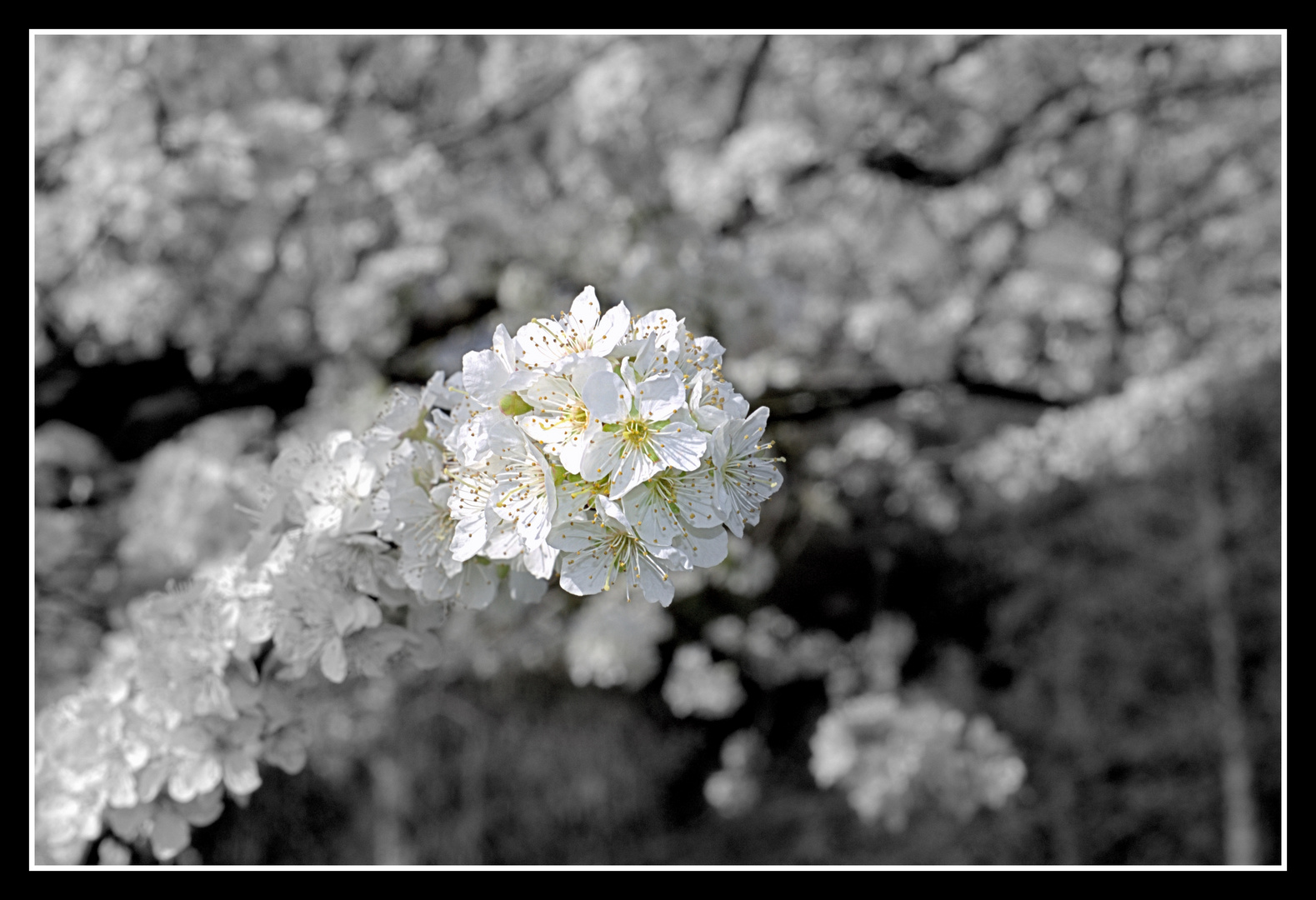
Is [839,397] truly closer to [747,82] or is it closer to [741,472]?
[747,82]

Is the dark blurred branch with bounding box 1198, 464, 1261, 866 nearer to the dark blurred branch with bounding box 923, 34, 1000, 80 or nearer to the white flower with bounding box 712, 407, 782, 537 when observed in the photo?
the dark blurred branch with bounding box 923, 34, 1000, 80

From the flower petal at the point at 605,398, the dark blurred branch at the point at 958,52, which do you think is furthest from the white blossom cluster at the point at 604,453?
the dark blurred branch at the point at 958,52

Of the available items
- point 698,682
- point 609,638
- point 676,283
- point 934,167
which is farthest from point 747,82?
point 698,682

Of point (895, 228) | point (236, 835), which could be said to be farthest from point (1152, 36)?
point (236, 835)

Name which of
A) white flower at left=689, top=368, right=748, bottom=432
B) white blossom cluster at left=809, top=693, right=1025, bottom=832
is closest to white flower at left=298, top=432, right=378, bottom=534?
white flower at left=689, top=368, right=748, bottom=432

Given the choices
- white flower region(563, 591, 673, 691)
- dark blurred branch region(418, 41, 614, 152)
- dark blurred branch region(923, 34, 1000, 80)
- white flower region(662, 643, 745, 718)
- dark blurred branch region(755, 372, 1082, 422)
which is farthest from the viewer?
white flower region(662, 643, 745, 718)
